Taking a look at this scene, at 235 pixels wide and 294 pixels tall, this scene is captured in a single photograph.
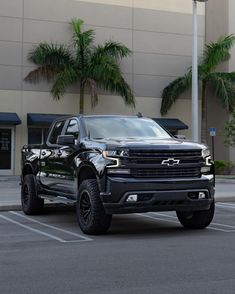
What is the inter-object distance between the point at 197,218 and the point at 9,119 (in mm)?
18331

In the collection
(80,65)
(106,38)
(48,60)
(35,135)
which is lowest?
(35,135)

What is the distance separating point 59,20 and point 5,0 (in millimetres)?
2932

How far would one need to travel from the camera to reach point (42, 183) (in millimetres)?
11930

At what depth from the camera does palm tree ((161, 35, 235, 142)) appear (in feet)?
101

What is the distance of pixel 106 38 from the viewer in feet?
99.3

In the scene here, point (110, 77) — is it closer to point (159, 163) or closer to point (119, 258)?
point (159, 163)

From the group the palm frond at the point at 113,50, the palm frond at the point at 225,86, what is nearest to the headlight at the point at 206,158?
the palm frond at the point at 113,50

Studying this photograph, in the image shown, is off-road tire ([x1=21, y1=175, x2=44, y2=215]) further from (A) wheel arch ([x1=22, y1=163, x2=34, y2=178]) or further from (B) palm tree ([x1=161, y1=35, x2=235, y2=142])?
(B) palm tree ([x1=161, y1=35, x2=235, y2=142])

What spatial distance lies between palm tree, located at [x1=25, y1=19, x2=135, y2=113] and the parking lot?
1726cm

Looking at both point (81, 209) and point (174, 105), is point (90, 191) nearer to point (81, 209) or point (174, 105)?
point (81, 209)

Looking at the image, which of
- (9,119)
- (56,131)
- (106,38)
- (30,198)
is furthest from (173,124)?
(56,131)

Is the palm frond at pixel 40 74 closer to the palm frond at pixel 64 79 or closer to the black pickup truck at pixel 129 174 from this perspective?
the palm frond at pixel 64 79

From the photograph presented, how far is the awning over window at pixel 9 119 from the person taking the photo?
27.1 metres

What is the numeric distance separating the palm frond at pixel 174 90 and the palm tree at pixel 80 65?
9.07 ft
